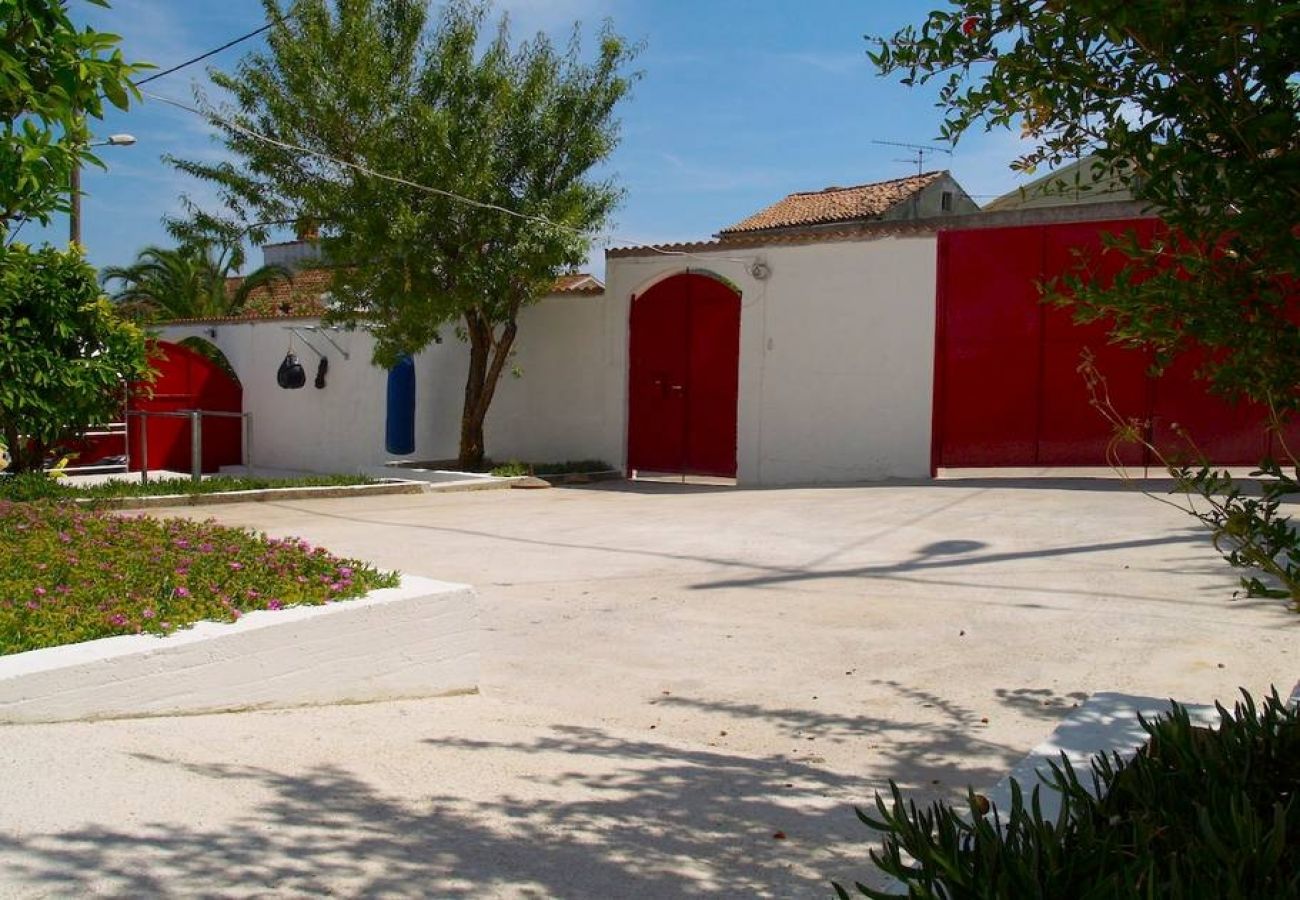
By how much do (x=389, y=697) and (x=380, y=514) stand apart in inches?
296

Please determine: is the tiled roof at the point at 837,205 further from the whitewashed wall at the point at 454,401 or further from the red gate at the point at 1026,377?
the red gate at the point at 1026,377

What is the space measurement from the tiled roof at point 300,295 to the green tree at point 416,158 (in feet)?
4.31

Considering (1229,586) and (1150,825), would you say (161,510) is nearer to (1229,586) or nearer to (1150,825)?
(1229,586)

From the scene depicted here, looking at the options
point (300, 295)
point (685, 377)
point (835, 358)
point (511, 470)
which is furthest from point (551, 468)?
point (300, 295)

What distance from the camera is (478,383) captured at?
1666 cm

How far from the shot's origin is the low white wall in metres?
4.19

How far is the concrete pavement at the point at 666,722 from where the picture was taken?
334 cm

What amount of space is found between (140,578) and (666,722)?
2453mm

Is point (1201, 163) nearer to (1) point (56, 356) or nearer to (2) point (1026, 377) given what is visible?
(2) point (1026, 377)

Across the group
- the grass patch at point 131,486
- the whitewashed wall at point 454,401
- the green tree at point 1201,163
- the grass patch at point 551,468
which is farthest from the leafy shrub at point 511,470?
the green tree at point 1201,163

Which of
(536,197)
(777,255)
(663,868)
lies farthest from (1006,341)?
(663,868)

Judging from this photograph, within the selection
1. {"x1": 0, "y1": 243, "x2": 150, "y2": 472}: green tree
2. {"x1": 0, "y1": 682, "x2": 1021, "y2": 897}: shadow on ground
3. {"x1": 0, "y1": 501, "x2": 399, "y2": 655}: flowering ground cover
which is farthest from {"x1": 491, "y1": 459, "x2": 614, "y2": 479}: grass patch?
{"x1": 0, "y1": 682, "x2": 1021, "y2": 897}: shadow on ground

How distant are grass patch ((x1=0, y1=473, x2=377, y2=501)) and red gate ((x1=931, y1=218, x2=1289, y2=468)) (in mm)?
7607

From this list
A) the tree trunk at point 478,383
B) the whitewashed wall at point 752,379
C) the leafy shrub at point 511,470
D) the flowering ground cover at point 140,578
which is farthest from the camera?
the tree trunk at point 478,383
